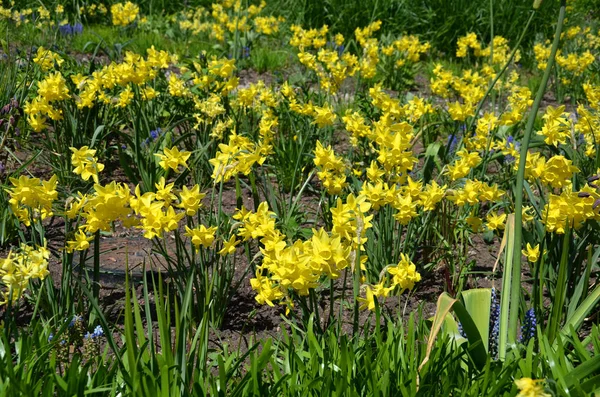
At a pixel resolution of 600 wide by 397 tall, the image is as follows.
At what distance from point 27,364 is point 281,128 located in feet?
8.81

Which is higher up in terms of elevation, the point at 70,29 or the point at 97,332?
the point at 70,29

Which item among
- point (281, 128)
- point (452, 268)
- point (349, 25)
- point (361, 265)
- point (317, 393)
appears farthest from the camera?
point (349, 25)

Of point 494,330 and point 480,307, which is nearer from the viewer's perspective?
point 480,307

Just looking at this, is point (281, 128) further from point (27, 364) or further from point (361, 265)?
point (27, 364)

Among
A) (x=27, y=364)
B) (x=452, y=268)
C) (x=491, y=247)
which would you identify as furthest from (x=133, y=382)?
(x=491, y=247)

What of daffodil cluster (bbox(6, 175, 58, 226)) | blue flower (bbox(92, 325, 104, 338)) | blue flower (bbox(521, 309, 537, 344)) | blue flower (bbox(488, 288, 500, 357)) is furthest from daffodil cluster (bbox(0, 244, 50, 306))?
blue flower (bbox(521, 309, 537, 344))

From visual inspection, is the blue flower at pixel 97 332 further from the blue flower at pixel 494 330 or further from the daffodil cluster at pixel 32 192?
the blue flower at pixel 494 330

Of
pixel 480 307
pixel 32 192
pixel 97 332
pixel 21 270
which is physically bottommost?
pixel 97 332

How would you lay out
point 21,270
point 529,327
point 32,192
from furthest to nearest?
1. point 529,327
2. point 32,192
3. point 21,270

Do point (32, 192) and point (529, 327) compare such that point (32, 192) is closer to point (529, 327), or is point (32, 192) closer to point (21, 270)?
point (21, 270)

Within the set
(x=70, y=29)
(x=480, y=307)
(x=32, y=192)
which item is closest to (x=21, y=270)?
(x=32, y=192)

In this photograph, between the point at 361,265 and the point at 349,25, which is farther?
the point at 349,25

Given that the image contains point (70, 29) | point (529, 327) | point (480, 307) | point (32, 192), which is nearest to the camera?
point (32, 192)

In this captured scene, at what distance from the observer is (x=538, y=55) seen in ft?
20.2
